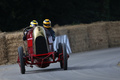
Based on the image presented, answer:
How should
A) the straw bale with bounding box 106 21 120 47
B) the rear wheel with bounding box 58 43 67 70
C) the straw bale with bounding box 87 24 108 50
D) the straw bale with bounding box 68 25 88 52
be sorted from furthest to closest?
the straw bale with bounding box 106 21 120 47
the straw bale with bounding box 87 24 108 50
the straw bale with bounding box 68 25 88 52
the rear wheel with bounding box 58 43 67 70

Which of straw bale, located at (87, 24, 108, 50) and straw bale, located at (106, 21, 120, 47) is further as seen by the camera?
straw bale, located at (106, 21, 120, 47)

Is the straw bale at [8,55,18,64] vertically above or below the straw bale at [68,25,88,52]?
below

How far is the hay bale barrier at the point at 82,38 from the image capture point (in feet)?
64.4

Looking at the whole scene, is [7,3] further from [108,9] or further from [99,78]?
[99,78]

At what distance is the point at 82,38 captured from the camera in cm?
2409

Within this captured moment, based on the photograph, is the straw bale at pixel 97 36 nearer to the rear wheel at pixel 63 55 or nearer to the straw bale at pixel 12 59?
the straw bale at pixel 12 59

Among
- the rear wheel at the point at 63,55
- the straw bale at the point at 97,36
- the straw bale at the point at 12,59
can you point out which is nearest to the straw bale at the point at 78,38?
the straw bale at the point at 97,36

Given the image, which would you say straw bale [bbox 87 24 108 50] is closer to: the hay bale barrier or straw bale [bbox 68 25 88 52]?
the hay bale barrier

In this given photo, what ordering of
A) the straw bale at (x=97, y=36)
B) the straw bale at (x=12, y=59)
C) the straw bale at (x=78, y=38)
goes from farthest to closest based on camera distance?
the straw bale at (x=97, y=36) < the straw bale at (x=78, y=38) < the straw bale at (x=12, y=59)

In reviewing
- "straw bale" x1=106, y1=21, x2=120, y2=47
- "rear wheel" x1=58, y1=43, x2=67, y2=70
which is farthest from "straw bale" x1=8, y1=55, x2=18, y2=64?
"straw bale" x1=106, y1=21, x2=120, y2=47

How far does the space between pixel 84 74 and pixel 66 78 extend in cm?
93

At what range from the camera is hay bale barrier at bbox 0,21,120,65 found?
1964 cm

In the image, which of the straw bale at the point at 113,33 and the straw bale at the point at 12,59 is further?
the straw bale at the point at 113,33

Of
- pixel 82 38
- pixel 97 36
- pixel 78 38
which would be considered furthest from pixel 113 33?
pixel 78 38
